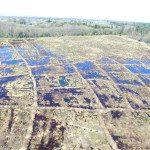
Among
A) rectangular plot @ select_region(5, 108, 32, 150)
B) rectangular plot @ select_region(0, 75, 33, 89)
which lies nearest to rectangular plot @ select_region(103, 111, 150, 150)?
rectangular plot @ select_region(5, 108, 32, 150)

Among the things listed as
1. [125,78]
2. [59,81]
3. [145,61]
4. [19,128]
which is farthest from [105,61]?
[19,128]

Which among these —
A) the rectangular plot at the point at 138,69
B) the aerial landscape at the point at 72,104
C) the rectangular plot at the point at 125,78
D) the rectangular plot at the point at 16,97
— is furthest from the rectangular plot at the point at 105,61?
the rectangular plot at the point at 16,97

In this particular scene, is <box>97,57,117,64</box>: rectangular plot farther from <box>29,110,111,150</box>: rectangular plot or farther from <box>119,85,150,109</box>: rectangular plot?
<box>29,110,111,150</box>: rectangular plot

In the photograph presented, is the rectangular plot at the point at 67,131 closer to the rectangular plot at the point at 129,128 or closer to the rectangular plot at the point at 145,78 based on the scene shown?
the rectangular plot at the point at 129,128

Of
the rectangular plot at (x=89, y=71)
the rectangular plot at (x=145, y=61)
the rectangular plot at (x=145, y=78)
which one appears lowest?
the rectangular plot at (x=89, y=71)

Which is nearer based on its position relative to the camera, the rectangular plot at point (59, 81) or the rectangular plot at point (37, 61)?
the rectangular plot at point (59, 81)

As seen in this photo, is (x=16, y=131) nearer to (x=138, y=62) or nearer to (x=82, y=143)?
(x=82, y=143)
